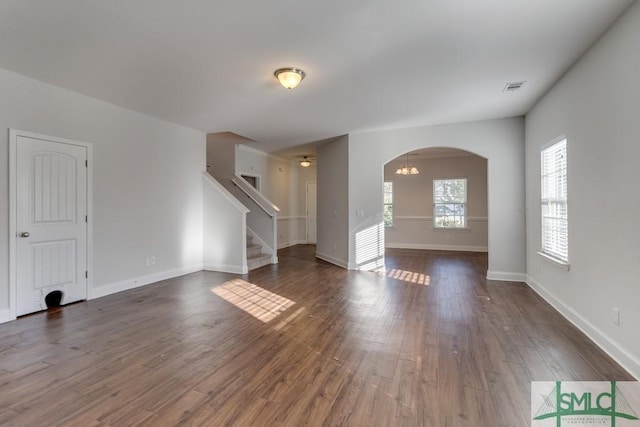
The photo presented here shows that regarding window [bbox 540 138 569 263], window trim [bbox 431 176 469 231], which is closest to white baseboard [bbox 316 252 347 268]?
window [bbox 540 138 569 263]

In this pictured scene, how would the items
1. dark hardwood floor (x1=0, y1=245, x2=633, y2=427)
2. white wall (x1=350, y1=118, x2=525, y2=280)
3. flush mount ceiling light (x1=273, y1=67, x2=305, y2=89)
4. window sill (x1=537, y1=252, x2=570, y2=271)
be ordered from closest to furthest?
dark hardwood floor (x1=0, y1=245, x2=633, y2=427), flush mount ceiling light (x1=273, y1=67, x2=305, y2=89), window sill (x1=537, y1=252, x2=570, y2=271), white wall (x1=350, y1=118, x2=525, y2=280)

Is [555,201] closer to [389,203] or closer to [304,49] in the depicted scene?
[304,49]

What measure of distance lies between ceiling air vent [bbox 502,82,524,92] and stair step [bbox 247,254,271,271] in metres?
5.13

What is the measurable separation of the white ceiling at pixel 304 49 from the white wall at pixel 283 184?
11.1ft

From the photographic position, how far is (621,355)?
244 cm

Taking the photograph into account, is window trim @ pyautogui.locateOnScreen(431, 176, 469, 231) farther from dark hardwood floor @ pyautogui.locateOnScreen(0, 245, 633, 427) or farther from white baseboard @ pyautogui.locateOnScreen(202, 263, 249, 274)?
white baseboard @ pyautogui.locateOnScreen(202, 263, 249, 274)

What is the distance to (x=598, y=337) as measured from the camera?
2.78 m

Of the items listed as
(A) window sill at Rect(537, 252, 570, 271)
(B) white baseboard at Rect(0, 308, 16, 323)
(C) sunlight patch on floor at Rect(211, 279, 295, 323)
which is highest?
(A) window sill at Rect(537, 252, 570, 271)

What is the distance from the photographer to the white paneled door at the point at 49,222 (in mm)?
3504

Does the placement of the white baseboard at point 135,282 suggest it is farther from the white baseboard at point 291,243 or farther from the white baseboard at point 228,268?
the white baseboard at point 291,243

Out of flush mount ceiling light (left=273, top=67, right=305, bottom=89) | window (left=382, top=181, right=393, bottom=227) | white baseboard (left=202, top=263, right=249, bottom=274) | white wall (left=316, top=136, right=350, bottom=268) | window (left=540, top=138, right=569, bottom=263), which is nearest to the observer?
flush mount ceiling light (left=273, top=67, right=305, bottom=89)

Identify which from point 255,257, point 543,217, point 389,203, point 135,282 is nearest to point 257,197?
point 255,257

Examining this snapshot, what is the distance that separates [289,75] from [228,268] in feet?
13.0

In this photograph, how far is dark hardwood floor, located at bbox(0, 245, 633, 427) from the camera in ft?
6.12
